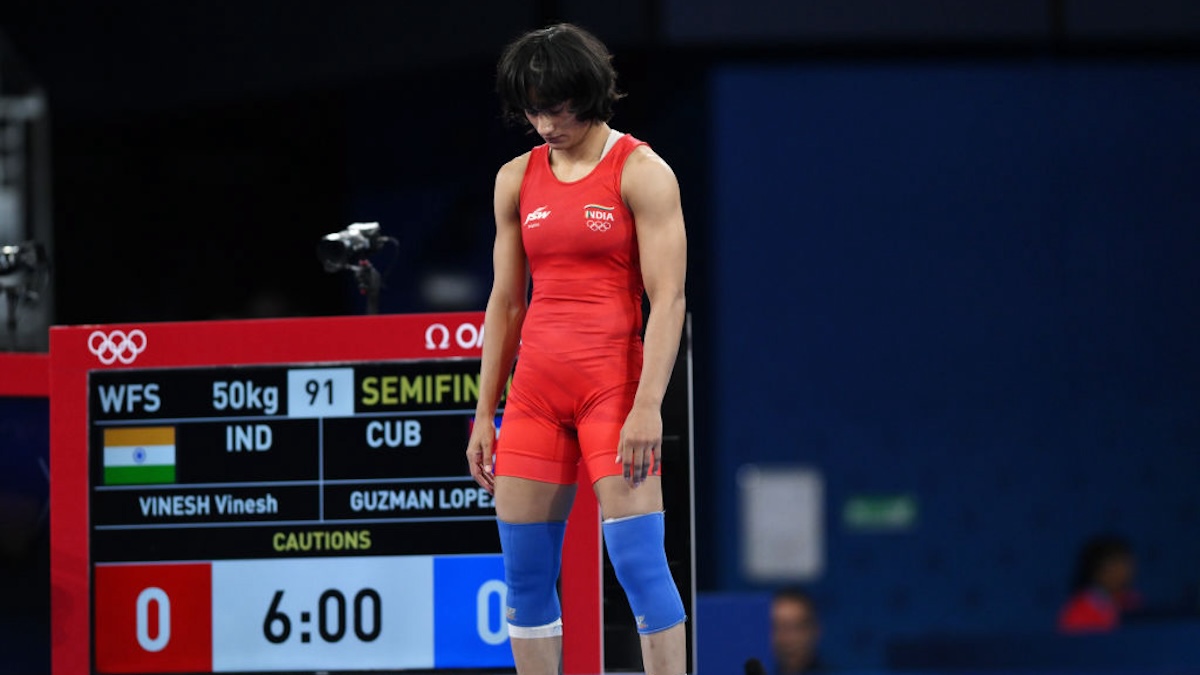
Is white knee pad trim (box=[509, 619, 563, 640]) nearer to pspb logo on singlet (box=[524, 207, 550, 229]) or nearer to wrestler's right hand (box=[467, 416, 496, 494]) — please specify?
wrestler's right hand (box=[467, 416, 496, 494])

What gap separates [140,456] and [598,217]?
164 cm

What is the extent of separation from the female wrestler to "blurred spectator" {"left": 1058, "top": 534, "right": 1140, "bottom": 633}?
4.44m

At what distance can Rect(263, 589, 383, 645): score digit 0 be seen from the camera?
3.87 metres

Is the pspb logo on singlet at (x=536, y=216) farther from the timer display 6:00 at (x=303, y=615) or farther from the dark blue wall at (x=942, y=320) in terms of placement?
the dark blue wall at (x=942, y=320)

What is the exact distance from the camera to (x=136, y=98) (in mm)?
8586

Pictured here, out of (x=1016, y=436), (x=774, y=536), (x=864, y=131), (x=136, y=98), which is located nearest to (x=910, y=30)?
(x=864, y=131)

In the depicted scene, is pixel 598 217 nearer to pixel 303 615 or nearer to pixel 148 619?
pixel 303 615

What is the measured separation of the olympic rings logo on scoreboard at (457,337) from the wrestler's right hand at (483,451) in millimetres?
788

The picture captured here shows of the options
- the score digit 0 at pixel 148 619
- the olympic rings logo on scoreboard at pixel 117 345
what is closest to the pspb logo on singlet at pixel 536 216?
the olympic rings logo on scoreboard at pixel 117 345

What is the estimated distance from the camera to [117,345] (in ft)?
13.1

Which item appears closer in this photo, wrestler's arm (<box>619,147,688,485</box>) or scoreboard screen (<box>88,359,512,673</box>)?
wrestler's arm (<box>619,147,688,485</box>)

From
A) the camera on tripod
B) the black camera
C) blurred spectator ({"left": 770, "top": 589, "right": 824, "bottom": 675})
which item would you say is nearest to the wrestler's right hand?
the black camera

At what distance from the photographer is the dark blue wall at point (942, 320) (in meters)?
7.64

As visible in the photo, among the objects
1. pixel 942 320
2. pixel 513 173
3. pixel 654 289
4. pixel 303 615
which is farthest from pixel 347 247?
pixel 942 320
